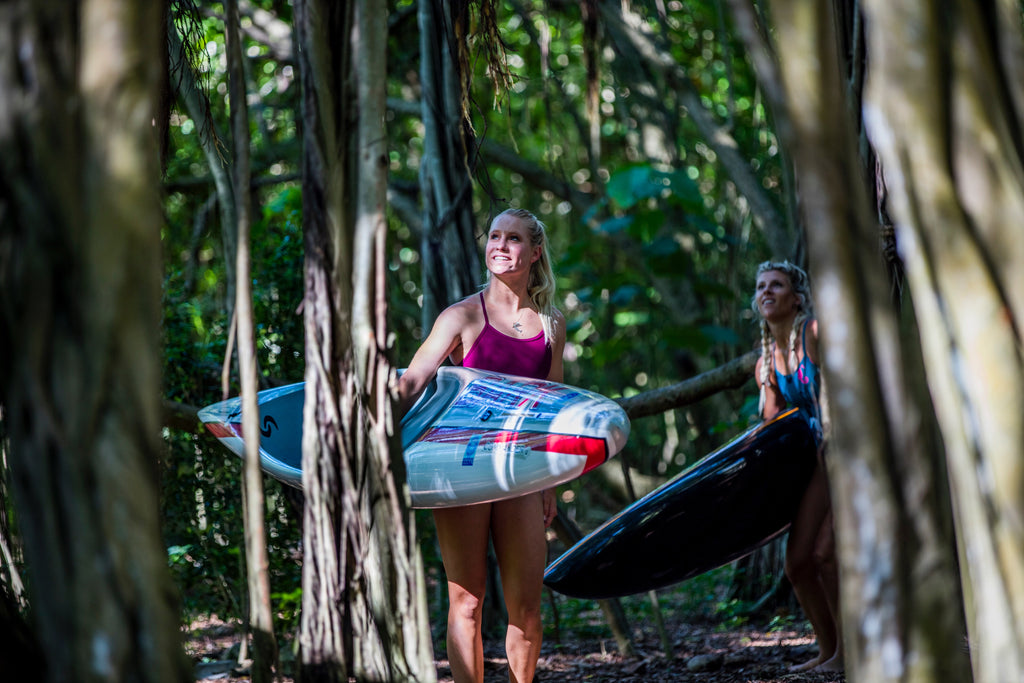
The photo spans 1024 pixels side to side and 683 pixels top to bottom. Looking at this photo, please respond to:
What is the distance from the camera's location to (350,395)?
153 centimetres

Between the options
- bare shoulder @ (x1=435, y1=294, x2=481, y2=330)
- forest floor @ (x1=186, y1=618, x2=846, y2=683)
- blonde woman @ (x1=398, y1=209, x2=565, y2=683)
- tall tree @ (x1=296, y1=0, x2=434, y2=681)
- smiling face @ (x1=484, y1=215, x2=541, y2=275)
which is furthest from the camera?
forest floor @ (x1=186, y1=618, x2=846, y2=683)

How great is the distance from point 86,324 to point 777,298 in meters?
2.85

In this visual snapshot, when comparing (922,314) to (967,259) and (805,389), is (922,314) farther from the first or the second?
(805,389)

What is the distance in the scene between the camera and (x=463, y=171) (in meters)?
4.23

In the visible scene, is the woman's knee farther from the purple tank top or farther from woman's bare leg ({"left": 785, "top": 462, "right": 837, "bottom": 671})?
woman's bare leg ({"left": 785, "top": 462, "right": 837, "bottom": 671})

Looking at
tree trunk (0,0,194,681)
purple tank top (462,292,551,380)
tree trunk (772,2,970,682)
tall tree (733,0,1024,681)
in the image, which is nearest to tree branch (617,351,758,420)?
purple tank top (462,292,551,380)

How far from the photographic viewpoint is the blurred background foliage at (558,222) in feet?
12.5

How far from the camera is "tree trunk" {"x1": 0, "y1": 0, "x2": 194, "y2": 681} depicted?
115 cm

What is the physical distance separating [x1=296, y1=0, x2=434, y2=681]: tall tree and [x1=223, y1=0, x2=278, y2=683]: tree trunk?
0.24 feet

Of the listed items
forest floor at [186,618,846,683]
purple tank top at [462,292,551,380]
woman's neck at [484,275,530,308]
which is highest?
woman's neck at [484,275,530,308]

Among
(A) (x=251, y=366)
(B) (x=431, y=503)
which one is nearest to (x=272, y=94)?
(B) (x=431, y=503)

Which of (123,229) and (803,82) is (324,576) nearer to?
(123,229)

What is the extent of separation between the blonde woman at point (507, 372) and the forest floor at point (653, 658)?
1.05 metres

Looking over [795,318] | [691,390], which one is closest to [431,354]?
[795,318]
